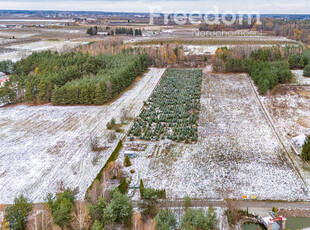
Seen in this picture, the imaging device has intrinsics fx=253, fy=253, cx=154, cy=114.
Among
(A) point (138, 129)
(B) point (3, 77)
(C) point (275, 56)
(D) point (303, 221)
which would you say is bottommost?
(D) point (303, 221)

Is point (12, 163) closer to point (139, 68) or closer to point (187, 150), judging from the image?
point (187, 150)

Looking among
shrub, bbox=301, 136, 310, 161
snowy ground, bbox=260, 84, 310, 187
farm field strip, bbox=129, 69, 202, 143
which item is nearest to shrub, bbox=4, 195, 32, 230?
farm field strip, bbox=129, 69, 202, 143

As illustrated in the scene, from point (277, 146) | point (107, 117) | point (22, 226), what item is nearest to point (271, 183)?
point (277, 146)

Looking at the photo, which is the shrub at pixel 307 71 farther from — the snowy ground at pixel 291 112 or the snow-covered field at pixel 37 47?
the snow-covered field at pixel 37 47

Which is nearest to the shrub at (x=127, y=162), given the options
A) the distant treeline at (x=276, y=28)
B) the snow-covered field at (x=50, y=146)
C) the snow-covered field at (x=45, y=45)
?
the snow-covered field at (x=50, y=146)

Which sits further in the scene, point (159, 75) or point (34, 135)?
point (159, 75)

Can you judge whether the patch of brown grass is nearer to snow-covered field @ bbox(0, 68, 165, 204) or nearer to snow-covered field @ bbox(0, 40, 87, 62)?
snow-covered field @ bbox(0, 68, 165, 204)
